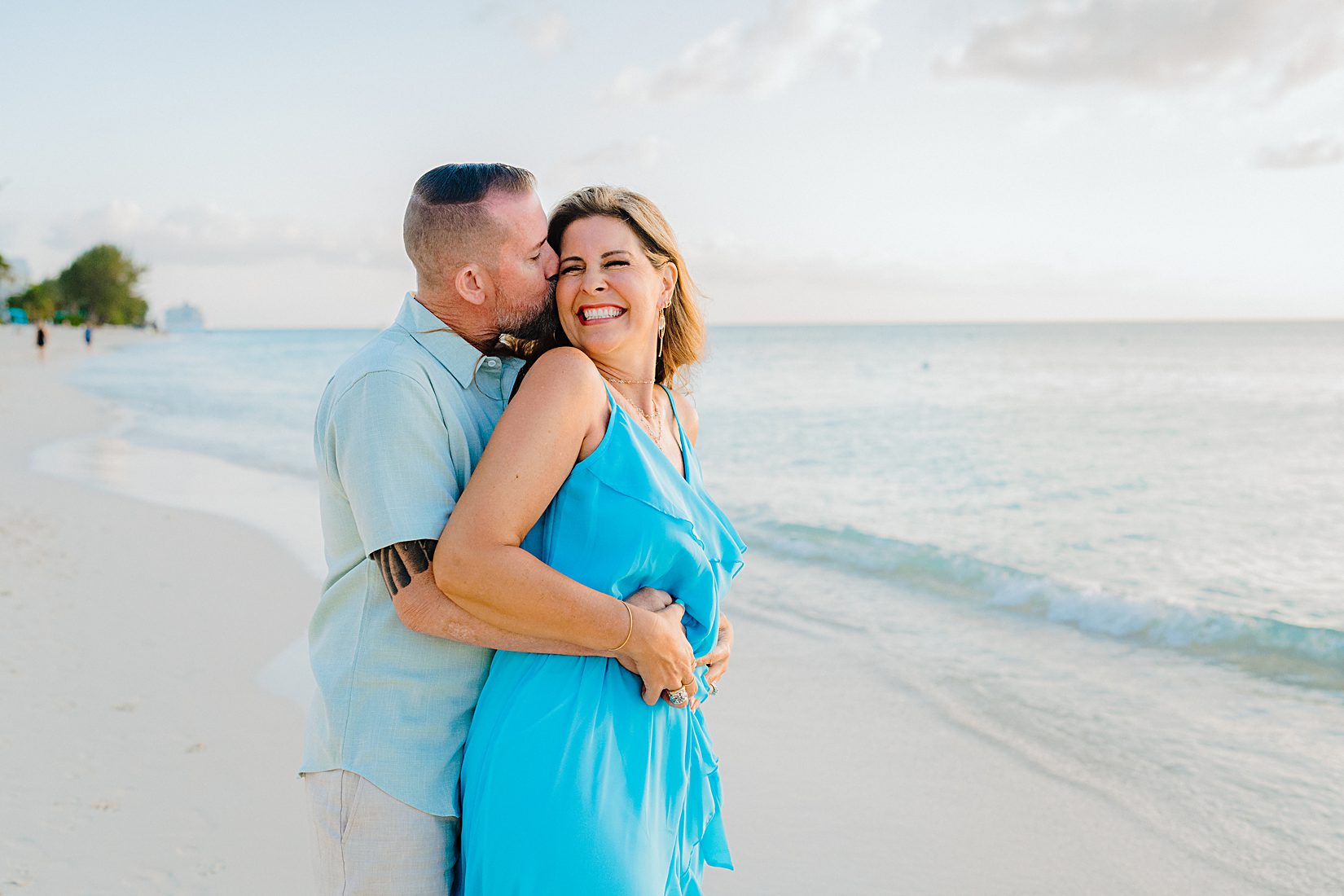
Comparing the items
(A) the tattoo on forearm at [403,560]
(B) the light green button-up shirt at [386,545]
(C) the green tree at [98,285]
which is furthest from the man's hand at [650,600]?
(C) the green tree at [98,285]

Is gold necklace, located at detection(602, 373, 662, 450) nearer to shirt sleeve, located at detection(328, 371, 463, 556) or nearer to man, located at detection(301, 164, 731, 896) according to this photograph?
man, located at detection(301, 164, 731, 896)

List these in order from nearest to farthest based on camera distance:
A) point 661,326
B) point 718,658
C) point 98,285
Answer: point 718,658, point 661,326, point 98,285

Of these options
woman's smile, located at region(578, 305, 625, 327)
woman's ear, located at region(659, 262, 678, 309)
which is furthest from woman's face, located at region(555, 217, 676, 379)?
woman's ear, located at region(659, 262, 678, 309)

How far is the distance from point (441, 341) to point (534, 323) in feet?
0.92

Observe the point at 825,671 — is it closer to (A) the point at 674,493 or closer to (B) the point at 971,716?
(B) the point at 971,716

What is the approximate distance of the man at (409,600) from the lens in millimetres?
1858

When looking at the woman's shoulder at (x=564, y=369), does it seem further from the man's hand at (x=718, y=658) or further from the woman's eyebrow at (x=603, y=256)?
the man's hand at (x=718, y=658)

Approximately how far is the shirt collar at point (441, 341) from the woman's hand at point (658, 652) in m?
0.61

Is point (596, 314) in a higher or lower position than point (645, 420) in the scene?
higher

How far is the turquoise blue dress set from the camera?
1888 mm

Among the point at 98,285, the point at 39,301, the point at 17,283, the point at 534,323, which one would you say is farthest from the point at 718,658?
the point at 17,283

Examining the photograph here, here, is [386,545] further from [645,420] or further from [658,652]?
[645,420]

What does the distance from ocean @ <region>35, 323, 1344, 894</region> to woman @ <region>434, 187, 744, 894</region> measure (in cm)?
97

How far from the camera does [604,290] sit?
2373 mm
